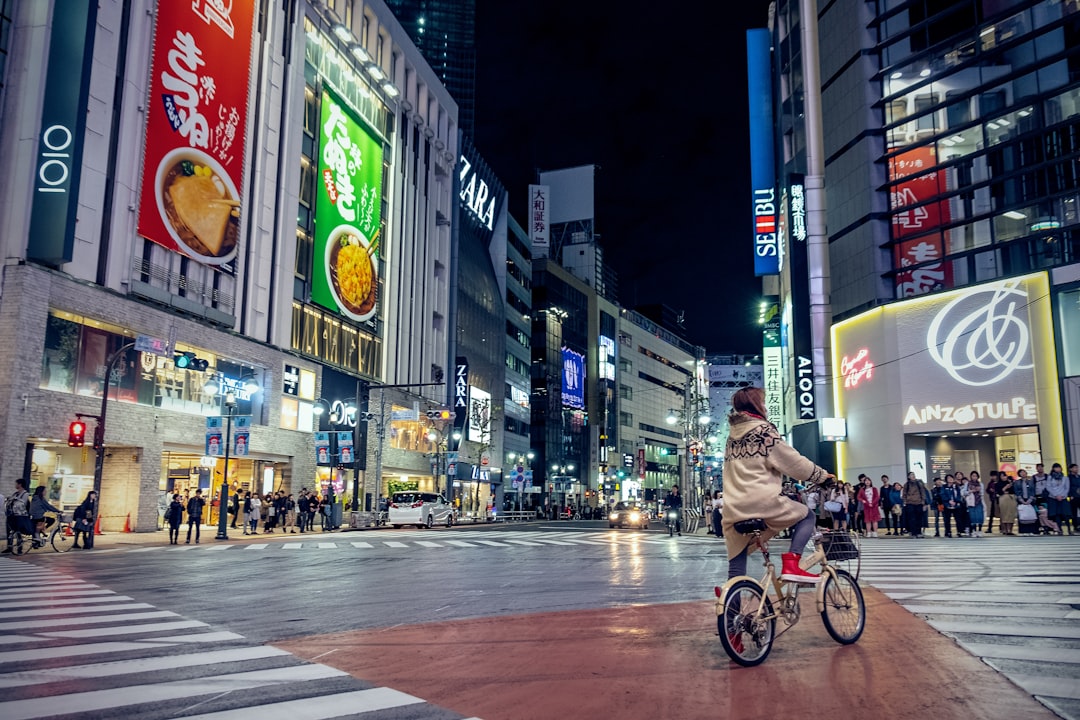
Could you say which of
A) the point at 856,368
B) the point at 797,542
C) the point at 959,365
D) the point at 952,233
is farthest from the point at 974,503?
the point at 797,542

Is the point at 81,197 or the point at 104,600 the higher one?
the point at 81,197

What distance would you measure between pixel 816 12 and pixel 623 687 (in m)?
41.5

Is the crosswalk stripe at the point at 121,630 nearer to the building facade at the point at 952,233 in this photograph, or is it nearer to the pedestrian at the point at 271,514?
the pedestrian at the point at 271,514

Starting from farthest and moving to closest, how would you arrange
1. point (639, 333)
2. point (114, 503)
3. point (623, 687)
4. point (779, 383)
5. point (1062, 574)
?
point (639, 333) < point (779, 383) < point (114, 503) < point (1062, 574) < point (623, 687)

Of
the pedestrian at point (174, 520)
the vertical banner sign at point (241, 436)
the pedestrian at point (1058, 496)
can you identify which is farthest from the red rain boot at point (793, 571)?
the vertical banner sign at point (241, 436)

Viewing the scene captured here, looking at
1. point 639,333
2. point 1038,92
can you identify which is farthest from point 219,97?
point 639,333

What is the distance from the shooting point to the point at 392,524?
38.0 meters

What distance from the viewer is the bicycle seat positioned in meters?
5.45

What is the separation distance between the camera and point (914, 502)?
21062 millimetres

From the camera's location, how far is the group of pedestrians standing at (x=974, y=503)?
65.4 feet

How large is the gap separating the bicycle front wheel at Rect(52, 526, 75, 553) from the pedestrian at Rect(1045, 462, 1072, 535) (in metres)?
23.9

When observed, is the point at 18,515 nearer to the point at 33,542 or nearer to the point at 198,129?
the point at 33,542

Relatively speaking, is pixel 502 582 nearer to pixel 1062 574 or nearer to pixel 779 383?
pixel 1062 574

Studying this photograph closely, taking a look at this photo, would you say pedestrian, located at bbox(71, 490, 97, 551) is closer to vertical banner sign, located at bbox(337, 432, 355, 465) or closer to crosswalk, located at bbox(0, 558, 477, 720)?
crosswalk, located at bbox(0, 558, 477, 720)
